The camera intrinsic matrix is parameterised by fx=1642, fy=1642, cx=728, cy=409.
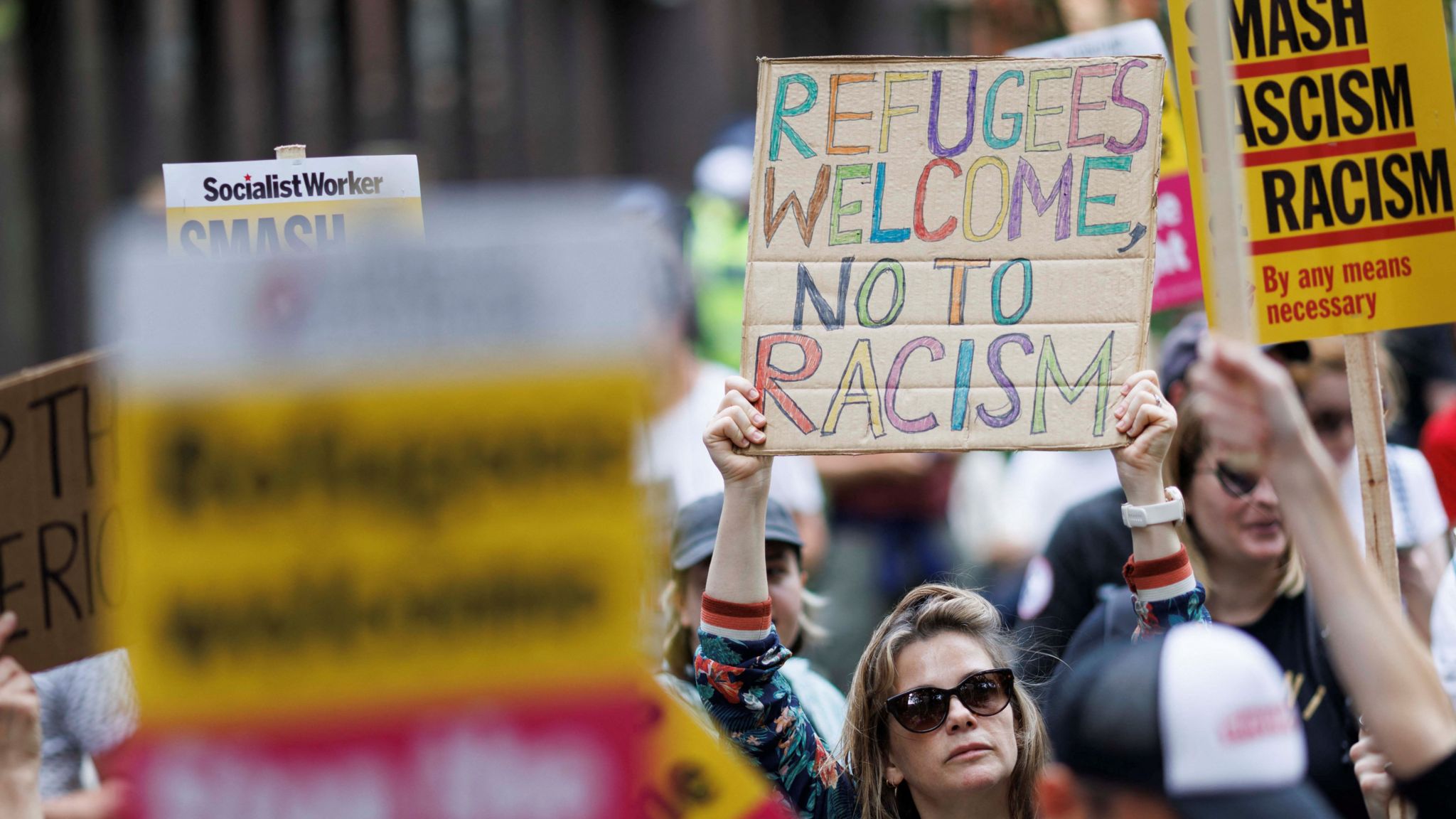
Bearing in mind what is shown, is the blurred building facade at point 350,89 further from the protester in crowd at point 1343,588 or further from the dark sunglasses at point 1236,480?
the protester in crowd at point 1343,588

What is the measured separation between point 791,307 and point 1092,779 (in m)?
1.20

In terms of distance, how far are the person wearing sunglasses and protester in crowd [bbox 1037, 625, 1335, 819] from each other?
1.23 m

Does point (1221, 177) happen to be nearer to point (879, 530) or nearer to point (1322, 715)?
point (1322, 715)

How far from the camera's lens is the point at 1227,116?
Answer: 1.89 meters

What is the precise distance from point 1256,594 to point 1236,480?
23 cm

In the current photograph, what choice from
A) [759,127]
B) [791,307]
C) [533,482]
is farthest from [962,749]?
[533,482]

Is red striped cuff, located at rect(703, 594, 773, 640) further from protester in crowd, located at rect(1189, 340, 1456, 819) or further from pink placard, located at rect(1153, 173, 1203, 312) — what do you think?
pink placard, located at rect(1153, 173, 1203, 312)

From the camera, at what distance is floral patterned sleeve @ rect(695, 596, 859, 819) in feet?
8.38

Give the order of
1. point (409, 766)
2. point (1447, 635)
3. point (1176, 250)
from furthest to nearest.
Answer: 1. point (1176, 250)
2. point (1447, 635)
3. point (409, 766)

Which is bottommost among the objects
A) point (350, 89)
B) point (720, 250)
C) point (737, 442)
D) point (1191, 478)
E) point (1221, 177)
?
point (1191, 478)

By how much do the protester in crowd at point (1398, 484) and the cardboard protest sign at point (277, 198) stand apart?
90.8 inches

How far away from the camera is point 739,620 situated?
256 centimetres

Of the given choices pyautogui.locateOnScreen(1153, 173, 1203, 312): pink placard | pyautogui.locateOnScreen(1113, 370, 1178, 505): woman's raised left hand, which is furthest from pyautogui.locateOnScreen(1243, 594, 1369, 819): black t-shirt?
pyautogui.locateOnScreen(1153, 173, 1203, 312): pink placard

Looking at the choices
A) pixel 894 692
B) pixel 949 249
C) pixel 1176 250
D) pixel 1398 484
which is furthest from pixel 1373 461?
pixel 1176 250
